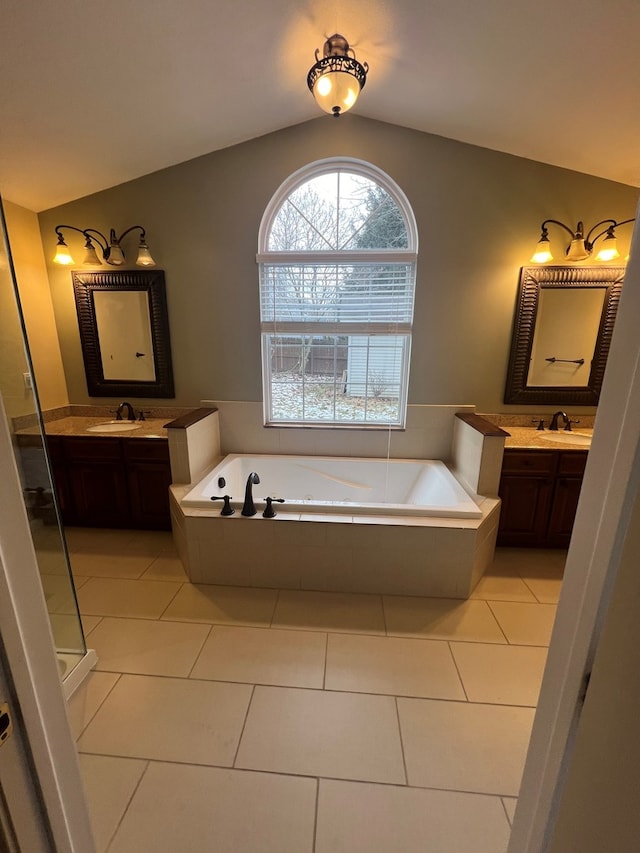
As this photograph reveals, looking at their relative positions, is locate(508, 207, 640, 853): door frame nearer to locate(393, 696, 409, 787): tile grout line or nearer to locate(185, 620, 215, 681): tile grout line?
locate(393, 696, 409, 787): tile grout line

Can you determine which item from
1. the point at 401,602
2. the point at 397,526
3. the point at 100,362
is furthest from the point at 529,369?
the point at 100,362

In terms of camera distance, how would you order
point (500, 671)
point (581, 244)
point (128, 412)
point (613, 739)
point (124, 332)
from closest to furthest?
1. point (613, 739)
2. point (500, 671)
3. point (581, 244)
4. point (124, 332)
5. point (128, 412)

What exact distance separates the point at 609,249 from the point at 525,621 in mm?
2437

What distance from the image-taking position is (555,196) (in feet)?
7.95

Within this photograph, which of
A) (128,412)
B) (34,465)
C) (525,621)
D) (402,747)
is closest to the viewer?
(402,747)

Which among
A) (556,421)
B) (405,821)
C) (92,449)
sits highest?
(556,421)

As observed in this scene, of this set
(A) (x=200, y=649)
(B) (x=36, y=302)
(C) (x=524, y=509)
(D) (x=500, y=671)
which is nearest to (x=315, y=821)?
(A) (x=200, y=649)

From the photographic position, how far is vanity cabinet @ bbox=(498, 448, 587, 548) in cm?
232

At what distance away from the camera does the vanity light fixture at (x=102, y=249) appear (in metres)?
2.56

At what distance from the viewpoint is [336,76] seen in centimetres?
161

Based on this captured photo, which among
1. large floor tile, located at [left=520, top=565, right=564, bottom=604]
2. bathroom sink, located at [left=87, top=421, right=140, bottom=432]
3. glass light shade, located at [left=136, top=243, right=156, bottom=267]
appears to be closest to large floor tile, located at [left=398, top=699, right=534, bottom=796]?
large floor tile, located at [left=520, top=565, right=564, bottom=604]

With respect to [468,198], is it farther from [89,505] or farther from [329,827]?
[89,505]

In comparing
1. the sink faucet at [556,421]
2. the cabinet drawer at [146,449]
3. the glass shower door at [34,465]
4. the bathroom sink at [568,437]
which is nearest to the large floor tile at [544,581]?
the bathroom sink at [568,437]

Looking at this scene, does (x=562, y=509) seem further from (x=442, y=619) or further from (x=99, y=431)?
(x=99, y=431)
